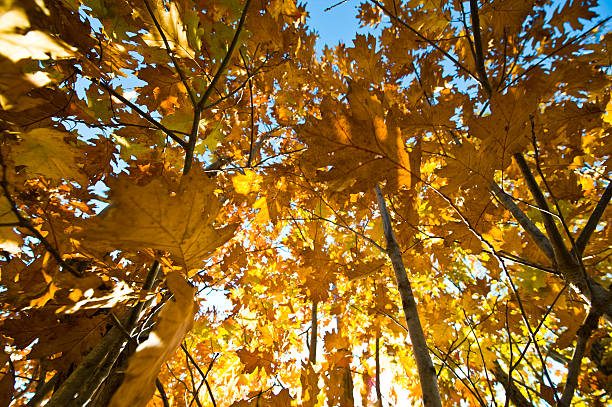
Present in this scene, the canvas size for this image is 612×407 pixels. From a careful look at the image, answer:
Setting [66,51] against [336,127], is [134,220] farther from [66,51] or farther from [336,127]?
[336,127]

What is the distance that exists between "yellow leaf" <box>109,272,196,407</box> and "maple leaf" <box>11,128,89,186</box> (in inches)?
37.1

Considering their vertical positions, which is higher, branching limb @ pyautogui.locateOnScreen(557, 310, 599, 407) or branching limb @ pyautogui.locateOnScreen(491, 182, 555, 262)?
branching limb @ pyautogui.locateOnScreen(491, 182, 555, 262)

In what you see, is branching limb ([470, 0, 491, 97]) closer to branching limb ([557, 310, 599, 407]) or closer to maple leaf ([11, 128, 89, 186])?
branching limb ([557, 310, 599, 407])

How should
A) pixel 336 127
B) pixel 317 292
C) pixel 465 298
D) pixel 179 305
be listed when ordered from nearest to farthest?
pixel 179 305 < pixel 336 127 < pixel 317 292 < pixel 465 298

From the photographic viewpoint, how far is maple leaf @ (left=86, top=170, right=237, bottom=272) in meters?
0.50

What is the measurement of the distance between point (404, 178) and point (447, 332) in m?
2.08

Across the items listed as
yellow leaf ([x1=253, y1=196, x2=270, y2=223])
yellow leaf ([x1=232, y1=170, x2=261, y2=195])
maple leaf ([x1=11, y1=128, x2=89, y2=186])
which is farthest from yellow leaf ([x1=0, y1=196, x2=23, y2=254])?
yellow leaf ([x1=253, y1=196, x2=270, y2=223])

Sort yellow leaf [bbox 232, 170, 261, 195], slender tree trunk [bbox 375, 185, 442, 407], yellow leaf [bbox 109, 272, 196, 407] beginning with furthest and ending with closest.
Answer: yellow leaf [bbox 232, 170, 261, 195] < slender tree trunk [bbox 375, 185, 442, 407] < yellow leaf [bbox 109, 272, 196, 407]

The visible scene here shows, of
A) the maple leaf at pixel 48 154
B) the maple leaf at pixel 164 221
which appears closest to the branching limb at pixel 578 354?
the maple leaf at pixel 164 221

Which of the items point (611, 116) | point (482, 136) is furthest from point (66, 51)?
point (611, 116)

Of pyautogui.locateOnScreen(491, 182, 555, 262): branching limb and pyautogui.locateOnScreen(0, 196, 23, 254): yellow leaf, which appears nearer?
pyautogui.locateOnScreen(0, 196, 23, 254): yellow leaf

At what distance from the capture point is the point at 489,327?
2213 millimetres

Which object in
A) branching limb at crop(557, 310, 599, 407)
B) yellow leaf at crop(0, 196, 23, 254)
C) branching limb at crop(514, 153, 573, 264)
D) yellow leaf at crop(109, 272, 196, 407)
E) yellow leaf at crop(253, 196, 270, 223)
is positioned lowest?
yellow leaf at crop(109, 272, 196, 407)

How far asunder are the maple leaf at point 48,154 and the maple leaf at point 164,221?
0.75 meters
